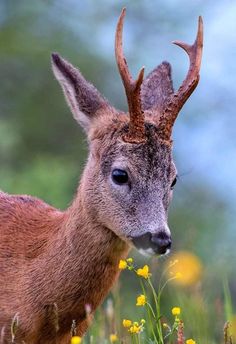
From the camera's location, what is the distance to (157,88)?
8.30 metres

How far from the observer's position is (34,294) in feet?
24.1

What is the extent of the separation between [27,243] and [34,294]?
1.35 feet

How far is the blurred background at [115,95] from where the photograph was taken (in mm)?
15305

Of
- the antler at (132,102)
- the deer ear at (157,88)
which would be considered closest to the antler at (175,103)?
the antler at (132,102)

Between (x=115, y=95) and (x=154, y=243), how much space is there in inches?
473

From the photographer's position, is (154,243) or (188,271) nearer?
(154,243)

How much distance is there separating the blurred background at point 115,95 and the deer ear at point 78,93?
5.83m

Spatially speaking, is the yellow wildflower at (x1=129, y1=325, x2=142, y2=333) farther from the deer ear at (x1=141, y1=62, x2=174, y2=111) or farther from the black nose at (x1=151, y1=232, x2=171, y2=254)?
the deer ear at (x1=141, y1=62, x2=174, y2=111)

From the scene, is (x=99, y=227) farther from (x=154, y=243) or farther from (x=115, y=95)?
(x=115, y=95)

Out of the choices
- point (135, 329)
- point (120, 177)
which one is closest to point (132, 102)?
point (120, 177)

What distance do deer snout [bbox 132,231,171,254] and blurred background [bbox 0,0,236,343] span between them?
675 cm

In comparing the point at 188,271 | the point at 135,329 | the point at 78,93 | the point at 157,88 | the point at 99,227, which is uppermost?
the point at 157,88

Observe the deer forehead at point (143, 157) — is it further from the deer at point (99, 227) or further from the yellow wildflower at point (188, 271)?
the yellow wildflower at point (188, 271)

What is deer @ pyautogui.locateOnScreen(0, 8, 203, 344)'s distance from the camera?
7141 millimetres
